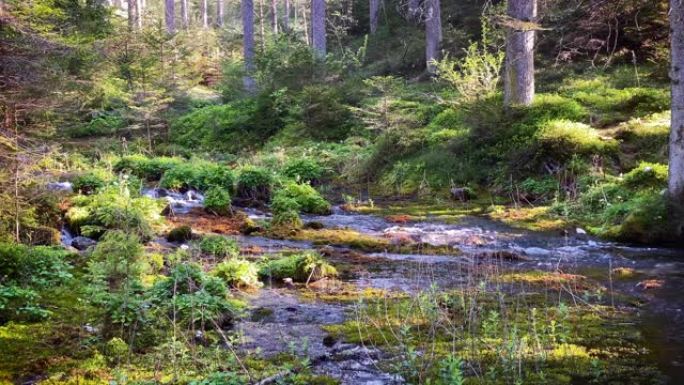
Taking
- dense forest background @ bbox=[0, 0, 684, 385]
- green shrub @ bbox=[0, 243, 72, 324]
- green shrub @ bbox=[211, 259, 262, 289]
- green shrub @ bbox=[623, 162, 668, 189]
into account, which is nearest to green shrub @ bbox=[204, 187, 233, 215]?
dense forest background @ bbox=[0, 0, 684, 385]

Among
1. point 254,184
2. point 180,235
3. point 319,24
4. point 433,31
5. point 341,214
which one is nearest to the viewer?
point 180,235

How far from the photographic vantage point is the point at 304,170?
685 inches

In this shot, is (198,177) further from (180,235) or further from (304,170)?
(180,235)

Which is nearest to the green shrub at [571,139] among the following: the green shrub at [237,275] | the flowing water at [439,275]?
the flowing water at [439,275]

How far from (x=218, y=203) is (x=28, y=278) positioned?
5.99 meters

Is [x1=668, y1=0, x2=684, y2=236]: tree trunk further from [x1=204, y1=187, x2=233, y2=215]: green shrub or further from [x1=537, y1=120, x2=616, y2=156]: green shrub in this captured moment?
[x1=204, y1=187, x2=233, y2=215]: green shrub

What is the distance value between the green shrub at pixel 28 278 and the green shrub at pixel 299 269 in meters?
2.36

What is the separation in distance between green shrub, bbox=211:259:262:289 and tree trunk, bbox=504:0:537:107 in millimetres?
9381

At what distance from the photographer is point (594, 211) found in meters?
11.6

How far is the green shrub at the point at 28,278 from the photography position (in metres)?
6.16

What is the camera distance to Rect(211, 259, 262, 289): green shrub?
A: 7.65 metres

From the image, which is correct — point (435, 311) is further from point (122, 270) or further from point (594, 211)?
point (594, 211)

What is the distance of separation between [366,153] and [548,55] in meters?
7.25

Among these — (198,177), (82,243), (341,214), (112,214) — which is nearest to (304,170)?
(198,177)
